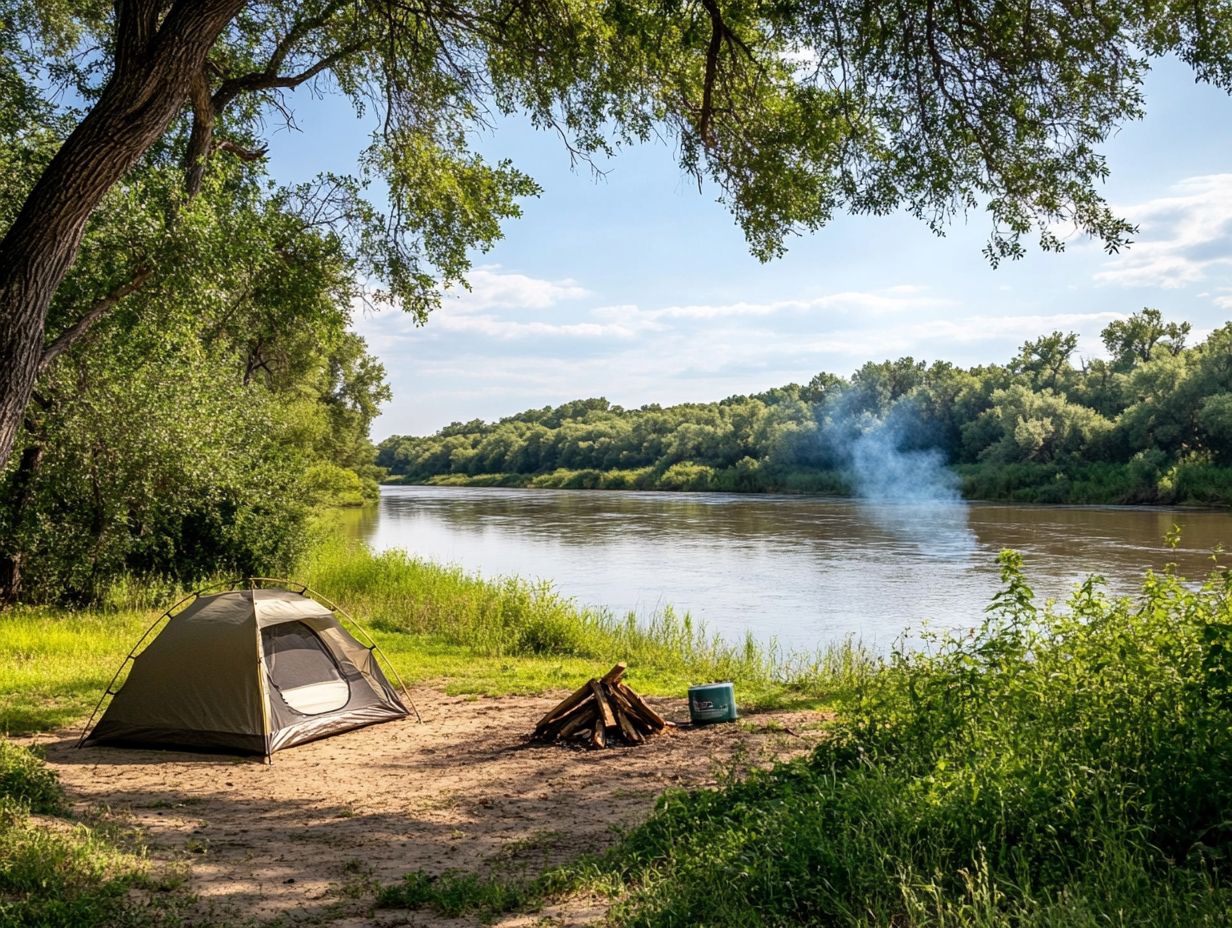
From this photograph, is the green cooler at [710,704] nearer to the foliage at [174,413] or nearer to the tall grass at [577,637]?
the tall grass at [577,637]

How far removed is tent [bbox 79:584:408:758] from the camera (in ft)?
26.8

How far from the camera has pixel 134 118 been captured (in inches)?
215

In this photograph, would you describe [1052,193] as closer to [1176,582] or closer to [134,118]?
[1176,582]

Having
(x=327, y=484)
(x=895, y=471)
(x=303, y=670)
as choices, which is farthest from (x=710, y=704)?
(x=895, y=471)

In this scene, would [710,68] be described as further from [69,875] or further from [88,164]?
[69,875]

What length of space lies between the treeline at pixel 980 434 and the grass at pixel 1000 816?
41655 millimetres

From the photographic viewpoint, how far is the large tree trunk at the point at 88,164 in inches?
202

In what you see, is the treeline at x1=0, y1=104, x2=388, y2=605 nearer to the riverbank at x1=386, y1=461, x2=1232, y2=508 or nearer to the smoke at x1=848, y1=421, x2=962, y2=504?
the riverbank at x1=386, y1=461, x2=1232, y2=508

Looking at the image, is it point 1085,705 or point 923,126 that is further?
point 923,126

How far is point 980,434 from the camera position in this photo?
58.9 meters

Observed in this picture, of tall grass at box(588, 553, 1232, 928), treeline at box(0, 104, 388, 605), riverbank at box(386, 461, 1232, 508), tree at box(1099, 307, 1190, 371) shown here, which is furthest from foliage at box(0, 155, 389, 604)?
tree at box(1099, 307, 1190, 371)

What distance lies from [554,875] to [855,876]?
170 centimetres

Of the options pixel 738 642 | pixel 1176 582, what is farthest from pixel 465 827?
pixel 738 642

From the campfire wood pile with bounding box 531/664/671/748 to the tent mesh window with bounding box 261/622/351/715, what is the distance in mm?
2062
